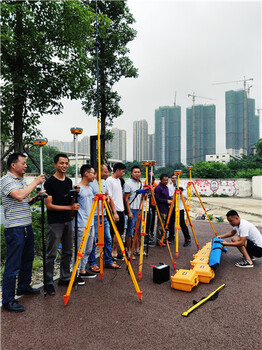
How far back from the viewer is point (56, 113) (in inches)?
271

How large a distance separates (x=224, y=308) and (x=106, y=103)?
9732mm

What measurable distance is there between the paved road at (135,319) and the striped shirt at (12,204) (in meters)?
1.12

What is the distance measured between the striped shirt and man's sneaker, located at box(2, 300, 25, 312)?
38.4 inches

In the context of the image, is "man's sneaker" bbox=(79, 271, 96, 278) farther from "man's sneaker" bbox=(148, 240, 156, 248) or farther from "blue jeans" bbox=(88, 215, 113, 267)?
"man's sneaker" bbox=(148, 240, 156, 248)

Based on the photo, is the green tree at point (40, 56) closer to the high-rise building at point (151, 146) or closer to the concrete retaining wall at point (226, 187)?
the concrete retaining wall at point (226, 187)

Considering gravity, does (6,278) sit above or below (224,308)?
above

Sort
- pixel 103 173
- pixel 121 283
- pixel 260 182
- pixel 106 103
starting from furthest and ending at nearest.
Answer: pixel 260 182 < pixel 106 103 < pixel 103 173 < pixel 121 283

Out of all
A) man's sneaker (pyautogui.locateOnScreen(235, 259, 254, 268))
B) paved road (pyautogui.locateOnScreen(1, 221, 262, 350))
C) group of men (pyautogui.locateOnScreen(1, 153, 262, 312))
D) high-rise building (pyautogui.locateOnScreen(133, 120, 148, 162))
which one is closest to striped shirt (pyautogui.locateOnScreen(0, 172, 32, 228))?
group of men (pyautogui.locateOnScreen(1, 153, 262, 312))

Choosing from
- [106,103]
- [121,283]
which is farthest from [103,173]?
[106,103]

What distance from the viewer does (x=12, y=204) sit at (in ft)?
11.0

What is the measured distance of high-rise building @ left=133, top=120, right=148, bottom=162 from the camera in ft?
200

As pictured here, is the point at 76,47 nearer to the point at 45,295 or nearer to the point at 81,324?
the point at 45,295

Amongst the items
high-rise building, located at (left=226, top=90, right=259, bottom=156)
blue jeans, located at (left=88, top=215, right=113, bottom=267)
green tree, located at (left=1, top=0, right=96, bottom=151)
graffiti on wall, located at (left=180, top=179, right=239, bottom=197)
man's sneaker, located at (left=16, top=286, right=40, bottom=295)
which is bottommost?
graffiti on wall, located at (left=180, top=179, right=239, bottom=197)

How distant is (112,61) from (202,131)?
50992 mm
